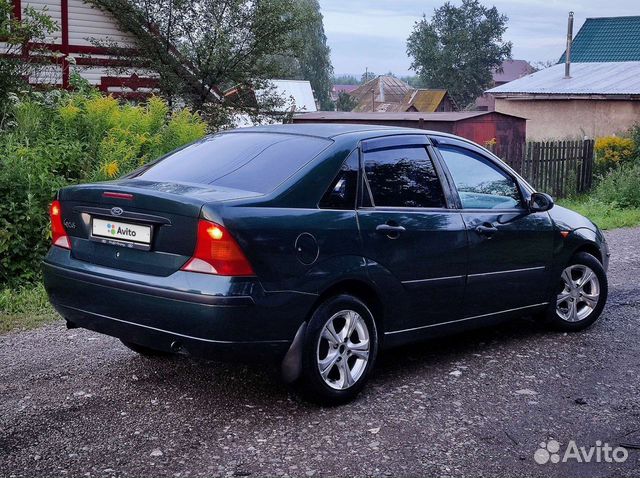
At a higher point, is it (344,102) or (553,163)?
(344,102)

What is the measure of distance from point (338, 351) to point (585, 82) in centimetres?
2961

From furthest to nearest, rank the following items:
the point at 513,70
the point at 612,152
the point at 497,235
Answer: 1. the point at 513,70
2. the point at 612,152
3. the point at 497,235

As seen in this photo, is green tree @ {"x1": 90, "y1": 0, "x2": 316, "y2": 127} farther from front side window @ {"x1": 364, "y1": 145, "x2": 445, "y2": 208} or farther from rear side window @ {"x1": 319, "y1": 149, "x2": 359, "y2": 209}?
rear side window @ {"x1": 319, "y1": 149, "x2": 359, "y2": 209}

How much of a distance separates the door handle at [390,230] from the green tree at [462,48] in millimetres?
88309

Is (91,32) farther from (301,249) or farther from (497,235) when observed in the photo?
(301,249)

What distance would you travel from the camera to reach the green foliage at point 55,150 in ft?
27.7

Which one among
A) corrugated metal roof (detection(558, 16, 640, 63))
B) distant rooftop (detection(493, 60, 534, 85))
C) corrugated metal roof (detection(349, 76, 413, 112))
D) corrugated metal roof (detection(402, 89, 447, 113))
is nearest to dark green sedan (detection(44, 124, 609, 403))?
corrugated metal roof (detection(558, 16, 640, 63))

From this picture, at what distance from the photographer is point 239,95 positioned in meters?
20.2

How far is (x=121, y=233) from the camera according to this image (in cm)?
501

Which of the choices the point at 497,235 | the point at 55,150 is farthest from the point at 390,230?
→ the point at 55,150

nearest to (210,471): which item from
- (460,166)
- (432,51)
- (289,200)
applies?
(289,200)

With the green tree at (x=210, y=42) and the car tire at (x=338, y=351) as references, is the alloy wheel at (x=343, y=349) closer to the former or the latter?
the car tire at (x=338, y=351)

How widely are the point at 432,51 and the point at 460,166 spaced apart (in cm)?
8880
